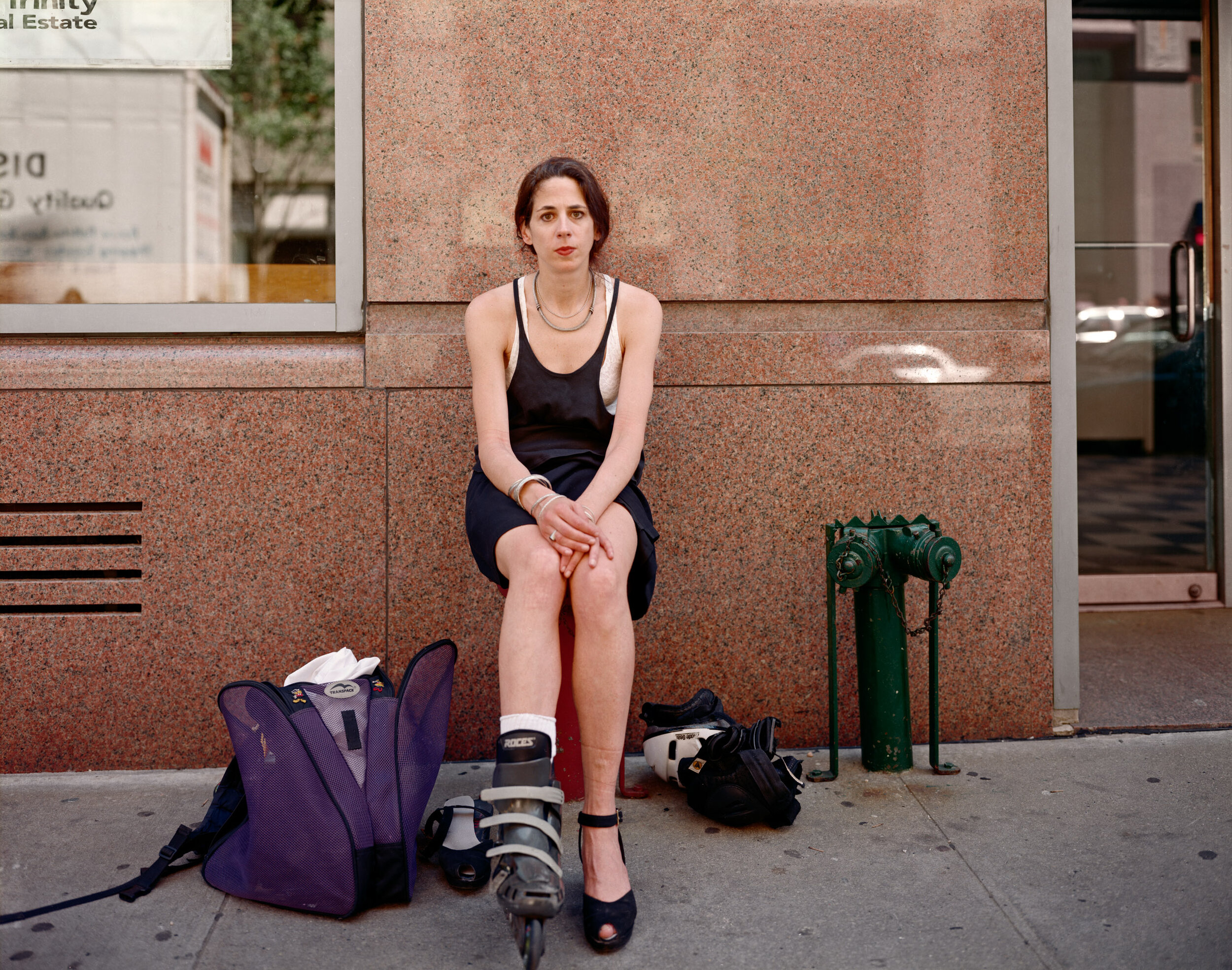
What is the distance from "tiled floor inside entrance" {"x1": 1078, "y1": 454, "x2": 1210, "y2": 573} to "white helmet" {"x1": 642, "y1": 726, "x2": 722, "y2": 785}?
3.00 meters

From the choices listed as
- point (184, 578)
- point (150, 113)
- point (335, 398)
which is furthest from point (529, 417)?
point (150, 113)

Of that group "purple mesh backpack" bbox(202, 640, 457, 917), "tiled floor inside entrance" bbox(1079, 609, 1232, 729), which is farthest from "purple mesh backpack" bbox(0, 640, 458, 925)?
"tiled floor inside entrance" bbox(1079, 609, 1232, 729)

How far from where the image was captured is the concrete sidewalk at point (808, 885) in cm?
222

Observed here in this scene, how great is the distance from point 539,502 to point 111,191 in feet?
7.39

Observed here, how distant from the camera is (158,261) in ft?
11.9

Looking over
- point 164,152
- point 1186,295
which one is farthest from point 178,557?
point 1186,295

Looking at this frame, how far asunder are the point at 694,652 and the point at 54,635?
2.12m

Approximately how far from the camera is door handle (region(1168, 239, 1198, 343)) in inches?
203

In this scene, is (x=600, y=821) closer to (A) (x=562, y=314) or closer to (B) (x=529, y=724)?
(B) (x=529, y=724)

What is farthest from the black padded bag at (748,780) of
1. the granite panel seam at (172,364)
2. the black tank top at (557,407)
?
the granite panel seam at (172,364)

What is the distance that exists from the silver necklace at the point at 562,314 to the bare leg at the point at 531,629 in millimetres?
691

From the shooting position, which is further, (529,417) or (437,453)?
(437,453)

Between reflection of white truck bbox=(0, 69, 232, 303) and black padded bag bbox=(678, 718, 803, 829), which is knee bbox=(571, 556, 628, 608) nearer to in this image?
black padded bag bbox=(678, 718, 803, 829)

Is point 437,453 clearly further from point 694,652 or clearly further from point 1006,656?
point 1006,656
